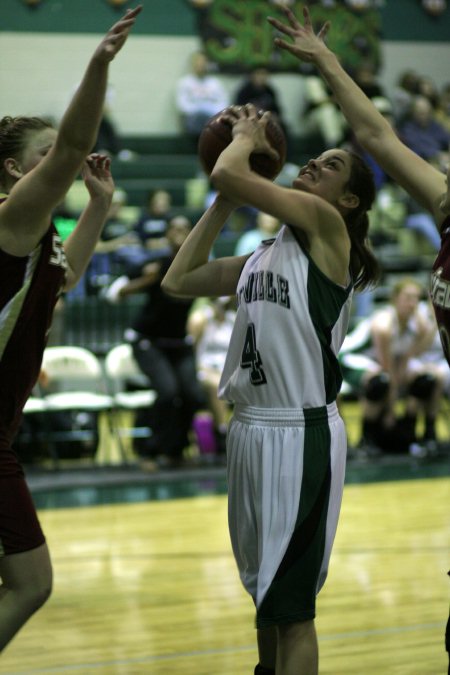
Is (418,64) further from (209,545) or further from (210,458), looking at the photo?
(209,545)

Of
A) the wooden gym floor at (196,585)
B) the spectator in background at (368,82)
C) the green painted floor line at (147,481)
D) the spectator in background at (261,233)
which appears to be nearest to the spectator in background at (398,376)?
the green painted floor line at (147,481)

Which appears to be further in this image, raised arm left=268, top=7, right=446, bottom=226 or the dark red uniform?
raised arm left=268, top=7, right=446, bottom=226

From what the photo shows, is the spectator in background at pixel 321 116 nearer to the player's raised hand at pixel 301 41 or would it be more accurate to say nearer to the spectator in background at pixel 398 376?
the spectator in background at pixel 398 376

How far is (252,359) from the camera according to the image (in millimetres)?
3344

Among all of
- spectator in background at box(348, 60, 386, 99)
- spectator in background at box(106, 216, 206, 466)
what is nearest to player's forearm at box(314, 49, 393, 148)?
spectator in background at box(106, 216, 206, 466)

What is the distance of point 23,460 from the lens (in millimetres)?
9148

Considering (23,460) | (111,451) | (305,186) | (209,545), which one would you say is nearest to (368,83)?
(111,451)

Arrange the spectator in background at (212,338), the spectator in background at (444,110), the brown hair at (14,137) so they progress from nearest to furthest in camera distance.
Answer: the brown hair at (14,137), the spectator in background at (212,338), the spectator in background at (444,110)

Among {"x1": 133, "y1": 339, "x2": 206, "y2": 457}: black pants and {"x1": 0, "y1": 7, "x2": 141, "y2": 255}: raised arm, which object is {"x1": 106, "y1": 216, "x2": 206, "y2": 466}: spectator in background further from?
{"x1": 0, "y1": 7, "x2": 141, "y2": 255}: raised arm

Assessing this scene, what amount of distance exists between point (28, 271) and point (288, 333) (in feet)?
2.54

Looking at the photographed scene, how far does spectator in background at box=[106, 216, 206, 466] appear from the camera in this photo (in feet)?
29.6

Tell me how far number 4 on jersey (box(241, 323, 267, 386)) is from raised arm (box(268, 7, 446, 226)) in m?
0.67

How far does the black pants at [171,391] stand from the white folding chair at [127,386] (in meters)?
0.16

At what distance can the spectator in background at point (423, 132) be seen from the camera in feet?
49.2
